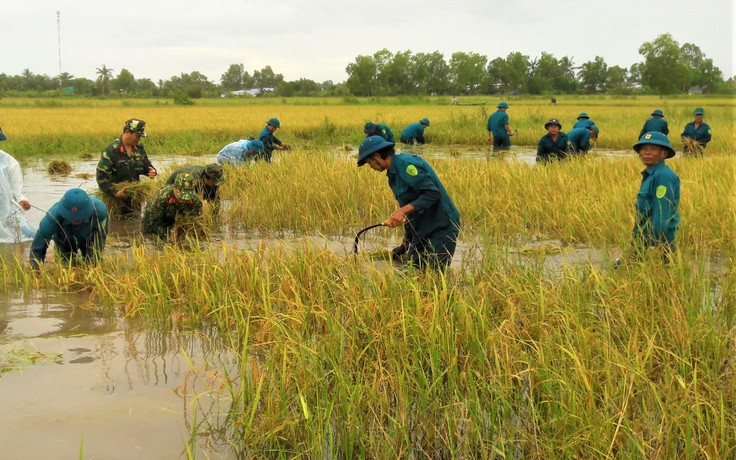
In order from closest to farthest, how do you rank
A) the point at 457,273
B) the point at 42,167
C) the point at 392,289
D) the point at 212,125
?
the point at 392,289 → the point at 457,273 → the point at 42,167 → the point at 212,125

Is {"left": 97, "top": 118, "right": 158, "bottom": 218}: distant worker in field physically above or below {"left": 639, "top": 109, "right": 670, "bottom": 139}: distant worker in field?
below

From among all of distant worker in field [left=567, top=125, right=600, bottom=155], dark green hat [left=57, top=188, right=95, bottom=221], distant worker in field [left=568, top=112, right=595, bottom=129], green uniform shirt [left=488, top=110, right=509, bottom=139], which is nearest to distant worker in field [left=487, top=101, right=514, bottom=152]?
green uniform shirt [left=488, top=110, right=509, bottom=139]

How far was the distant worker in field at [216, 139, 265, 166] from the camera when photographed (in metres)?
9.94

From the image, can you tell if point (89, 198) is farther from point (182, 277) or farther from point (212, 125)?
point (212, 125)

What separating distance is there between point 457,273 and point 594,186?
442cm

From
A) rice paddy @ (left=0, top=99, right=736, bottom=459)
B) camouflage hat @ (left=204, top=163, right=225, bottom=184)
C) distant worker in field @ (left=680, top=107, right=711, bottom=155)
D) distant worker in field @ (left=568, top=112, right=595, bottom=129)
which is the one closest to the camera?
rice paddy @ (left=0, top=99, right=736, bottom=459)

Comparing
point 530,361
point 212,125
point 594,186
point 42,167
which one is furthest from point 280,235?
point 212,125

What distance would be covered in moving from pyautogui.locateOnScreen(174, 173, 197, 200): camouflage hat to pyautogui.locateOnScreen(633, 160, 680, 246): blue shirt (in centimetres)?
397

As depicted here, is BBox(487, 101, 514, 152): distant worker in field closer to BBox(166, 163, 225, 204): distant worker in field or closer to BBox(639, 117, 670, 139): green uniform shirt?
BBox(639, 117, 670, 139): green uniform shirt

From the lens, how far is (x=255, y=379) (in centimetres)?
301

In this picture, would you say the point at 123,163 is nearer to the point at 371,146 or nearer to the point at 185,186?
the point at 185,186

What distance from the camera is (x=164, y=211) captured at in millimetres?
6391

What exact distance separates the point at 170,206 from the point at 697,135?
10.2m

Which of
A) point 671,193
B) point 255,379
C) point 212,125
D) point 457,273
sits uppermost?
point 212,125
